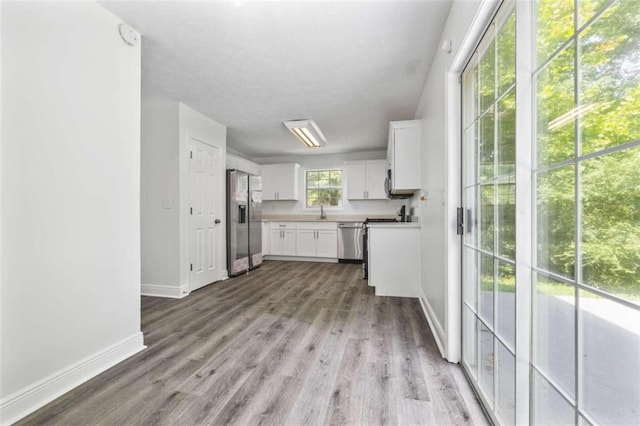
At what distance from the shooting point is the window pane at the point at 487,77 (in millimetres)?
1357

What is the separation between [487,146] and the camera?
4.70 ft

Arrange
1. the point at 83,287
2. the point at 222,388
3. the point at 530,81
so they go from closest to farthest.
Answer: the point at 530,81 → the point at 222,388 → the point at 83,287

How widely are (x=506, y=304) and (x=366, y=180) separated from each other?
4797 millimetres

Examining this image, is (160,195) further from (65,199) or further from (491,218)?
(491,218)

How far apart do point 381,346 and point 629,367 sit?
64.8 inches

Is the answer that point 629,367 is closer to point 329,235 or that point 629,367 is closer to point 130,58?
point 130,58

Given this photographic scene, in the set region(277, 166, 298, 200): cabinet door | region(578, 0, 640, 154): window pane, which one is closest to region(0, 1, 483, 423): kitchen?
region(578, 0, 640, 154): window pane

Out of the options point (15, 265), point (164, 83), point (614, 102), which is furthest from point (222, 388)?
point (164, 83)

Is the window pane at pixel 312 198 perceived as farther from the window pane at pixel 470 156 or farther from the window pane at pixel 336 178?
the window pane at pixel 470 156

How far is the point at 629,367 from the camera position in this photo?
0.63 m

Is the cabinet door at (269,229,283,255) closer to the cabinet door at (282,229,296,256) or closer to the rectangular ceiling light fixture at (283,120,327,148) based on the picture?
the cabinet door at (282,229,296,256)

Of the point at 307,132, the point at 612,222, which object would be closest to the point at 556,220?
the point at 612,222

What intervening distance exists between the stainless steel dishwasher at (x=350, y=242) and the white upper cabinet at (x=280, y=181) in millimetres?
1438

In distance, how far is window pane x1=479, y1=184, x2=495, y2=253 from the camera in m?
1.39
